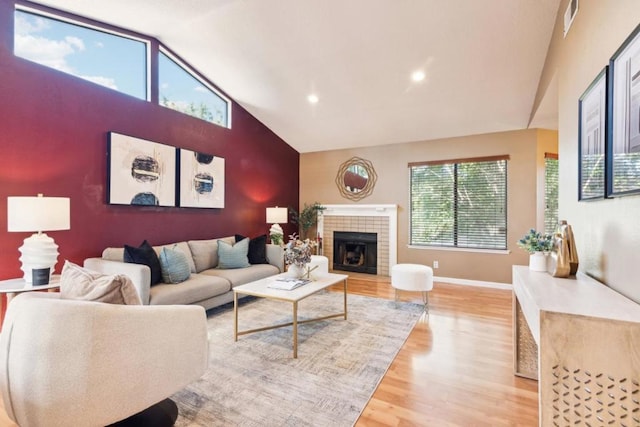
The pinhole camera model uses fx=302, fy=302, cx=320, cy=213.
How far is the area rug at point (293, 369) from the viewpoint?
1.81m

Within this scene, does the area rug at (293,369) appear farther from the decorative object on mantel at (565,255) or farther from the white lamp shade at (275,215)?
the white lamp shade at (275,215)

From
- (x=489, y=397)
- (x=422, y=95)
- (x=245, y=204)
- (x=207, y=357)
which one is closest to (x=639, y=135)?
(x=489, y=397)

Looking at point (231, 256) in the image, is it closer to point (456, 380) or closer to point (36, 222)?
point (36, 222)

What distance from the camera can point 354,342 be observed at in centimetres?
276

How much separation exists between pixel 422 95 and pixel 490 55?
979 millimetres

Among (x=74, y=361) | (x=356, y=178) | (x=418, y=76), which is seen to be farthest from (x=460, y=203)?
(x=74, y=361)

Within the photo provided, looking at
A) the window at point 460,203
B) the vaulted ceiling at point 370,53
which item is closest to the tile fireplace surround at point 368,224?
the window at point 460,203

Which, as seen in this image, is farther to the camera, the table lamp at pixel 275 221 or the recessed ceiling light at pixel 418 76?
the table lamp at pixel 275 221

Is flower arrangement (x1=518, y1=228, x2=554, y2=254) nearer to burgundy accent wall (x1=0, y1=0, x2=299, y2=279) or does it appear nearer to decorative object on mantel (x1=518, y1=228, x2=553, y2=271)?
decorative object on mantel (x1=518, y1=228, x2=553, y2=271)

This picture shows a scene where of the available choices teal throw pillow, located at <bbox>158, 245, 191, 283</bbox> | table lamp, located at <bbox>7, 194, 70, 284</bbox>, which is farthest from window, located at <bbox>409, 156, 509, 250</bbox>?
table lamp, located at <bbox>7, 194, 70, 284</bbox>

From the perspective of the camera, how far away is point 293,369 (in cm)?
230

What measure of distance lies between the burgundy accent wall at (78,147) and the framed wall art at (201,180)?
0.40ft

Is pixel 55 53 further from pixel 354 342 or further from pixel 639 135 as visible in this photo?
pixel 639 135

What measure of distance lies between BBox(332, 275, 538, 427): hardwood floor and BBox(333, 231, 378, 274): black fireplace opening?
2.17 metres
